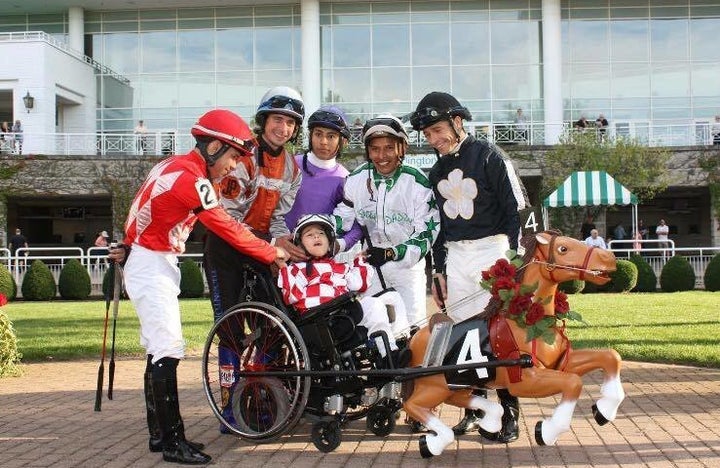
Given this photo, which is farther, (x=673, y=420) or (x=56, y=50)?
(x=56, y=50)

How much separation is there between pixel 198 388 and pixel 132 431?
2.08 m

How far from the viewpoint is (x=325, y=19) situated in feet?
117

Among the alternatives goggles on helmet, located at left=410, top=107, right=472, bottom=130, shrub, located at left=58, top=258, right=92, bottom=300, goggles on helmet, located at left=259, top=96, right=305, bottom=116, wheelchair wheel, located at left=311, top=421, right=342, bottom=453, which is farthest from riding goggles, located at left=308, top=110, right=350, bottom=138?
shrub, located at left=58, top=258, right=92, bottom=300

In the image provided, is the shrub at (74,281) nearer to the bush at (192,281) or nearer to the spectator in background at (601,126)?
the bush at (192,281)

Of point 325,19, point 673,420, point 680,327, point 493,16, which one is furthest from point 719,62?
point 673,420

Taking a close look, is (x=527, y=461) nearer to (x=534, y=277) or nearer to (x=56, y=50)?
(x=534, y=277)

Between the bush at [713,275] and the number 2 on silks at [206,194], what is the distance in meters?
19.6

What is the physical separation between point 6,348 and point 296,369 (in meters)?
4.91

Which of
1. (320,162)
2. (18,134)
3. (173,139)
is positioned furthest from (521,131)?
(320,162)

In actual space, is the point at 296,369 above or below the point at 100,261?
below

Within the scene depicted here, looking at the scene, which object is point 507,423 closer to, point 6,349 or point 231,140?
point 231,140

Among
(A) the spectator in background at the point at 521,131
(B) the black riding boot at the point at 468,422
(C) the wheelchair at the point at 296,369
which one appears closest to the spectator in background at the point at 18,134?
(A) the spectator in background at the point at 521,131

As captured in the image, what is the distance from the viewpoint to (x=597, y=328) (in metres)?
12.5

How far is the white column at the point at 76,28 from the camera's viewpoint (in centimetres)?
3641
